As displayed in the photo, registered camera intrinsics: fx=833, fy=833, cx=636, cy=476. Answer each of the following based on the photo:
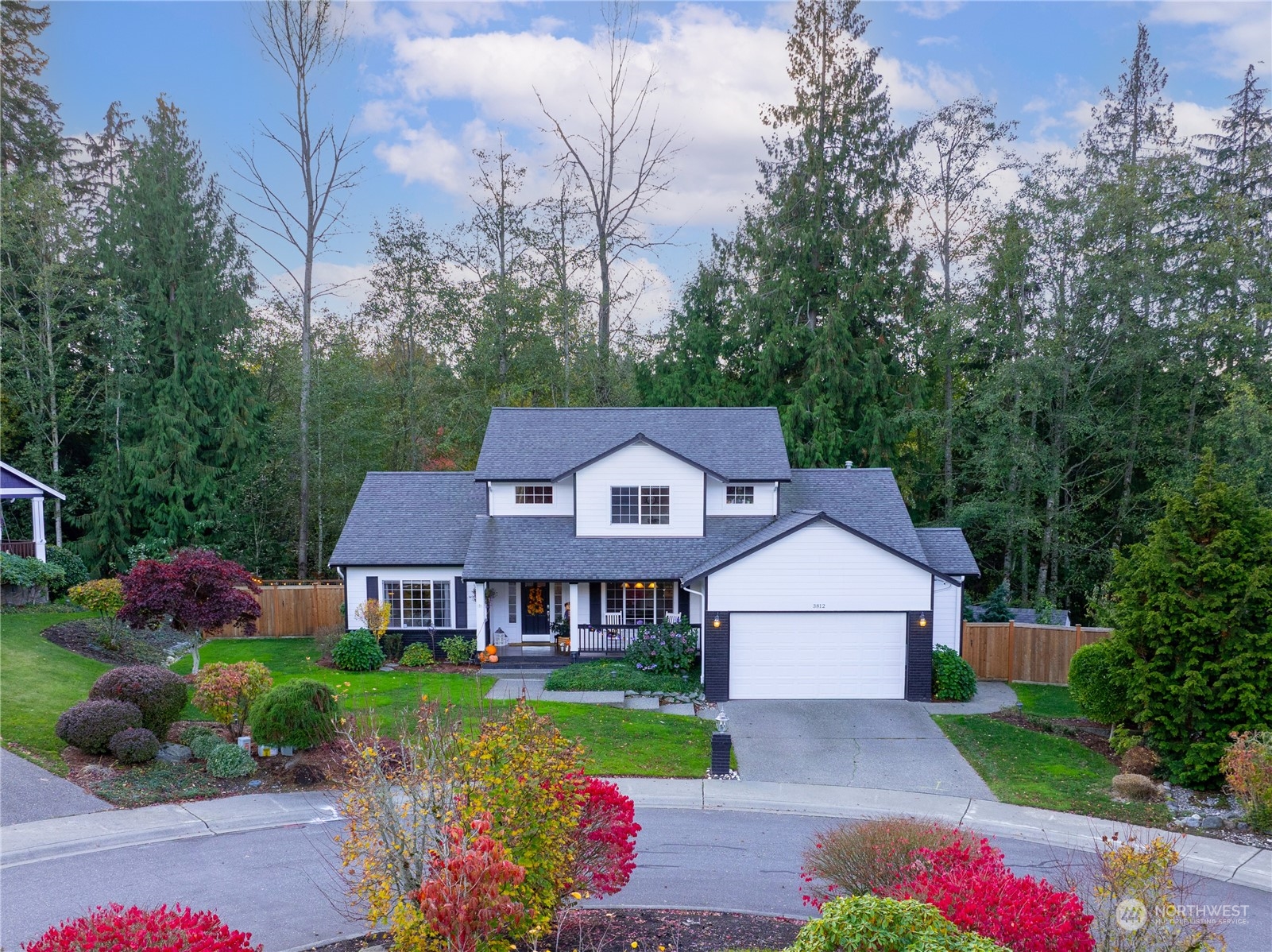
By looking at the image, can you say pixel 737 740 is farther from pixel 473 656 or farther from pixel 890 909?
pixel 890 909

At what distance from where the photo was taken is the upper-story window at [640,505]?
74.2 feet

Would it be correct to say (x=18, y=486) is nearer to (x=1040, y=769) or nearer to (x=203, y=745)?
(x=203, y=745)

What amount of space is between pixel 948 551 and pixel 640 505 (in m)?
8.30

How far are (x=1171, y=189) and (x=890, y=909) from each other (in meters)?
26.5

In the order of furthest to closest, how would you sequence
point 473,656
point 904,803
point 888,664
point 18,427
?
point 18,427 < point 473,656 < point 888,664 < point 904,803

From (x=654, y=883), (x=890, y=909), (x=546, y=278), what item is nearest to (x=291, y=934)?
(x=654, y=883)

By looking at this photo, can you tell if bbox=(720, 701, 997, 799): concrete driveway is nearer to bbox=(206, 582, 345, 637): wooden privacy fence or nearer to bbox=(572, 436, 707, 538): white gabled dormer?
bbox=(572, 436, 707, 538): white gabled dormer

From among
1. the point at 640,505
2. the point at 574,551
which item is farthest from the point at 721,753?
the point at 640,505

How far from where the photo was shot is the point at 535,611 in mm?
22812

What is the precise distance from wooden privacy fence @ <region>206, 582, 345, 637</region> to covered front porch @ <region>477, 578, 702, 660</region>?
5.61 metres

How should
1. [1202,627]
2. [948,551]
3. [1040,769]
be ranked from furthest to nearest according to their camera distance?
[948,551] → [1040,769] → [1202,627]

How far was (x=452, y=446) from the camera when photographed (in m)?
32.8

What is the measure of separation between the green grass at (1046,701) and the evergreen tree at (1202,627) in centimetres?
365

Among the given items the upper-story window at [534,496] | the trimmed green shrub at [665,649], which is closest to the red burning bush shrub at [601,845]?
the trimmed green shrub at [665,649]
